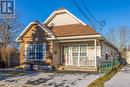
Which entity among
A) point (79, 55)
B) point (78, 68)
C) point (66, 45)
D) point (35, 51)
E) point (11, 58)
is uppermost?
point (66, 45)

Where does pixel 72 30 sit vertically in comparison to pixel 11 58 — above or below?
above

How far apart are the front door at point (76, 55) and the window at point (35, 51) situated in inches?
107

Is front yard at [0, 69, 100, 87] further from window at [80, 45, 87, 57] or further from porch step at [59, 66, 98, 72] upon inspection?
window at [80, 45, 87, 57]

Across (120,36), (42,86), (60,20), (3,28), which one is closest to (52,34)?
(60,20)

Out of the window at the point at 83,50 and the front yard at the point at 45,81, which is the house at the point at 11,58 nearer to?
the window at the point at 83,50

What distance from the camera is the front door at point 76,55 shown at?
22.4m

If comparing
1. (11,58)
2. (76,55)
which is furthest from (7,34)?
(76,55)

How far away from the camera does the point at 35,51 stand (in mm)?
22797

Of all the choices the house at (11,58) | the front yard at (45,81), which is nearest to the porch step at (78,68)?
the front yard at (45,81)

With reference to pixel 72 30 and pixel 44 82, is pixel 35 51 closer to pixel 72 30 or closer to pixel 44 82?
pixel 72 30

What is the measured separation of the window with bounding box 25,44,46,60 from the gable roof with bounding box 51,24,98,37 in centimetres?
219

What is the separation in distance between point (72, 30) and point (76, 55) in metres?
2.71

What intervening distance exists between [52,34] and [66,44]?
236 centimetres

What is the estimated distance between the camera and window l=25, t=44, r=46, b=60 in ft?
73.6
